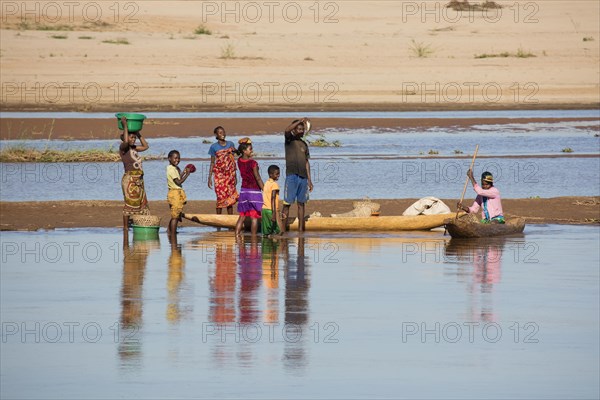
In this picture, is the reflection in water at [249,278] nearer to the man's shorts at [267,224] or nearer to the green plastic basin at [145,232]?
the man's shorts at [267,224]

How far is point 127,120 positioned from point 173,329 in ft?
19.8

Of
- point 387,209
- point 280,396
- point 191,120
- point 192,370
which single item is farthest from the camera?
point 191,120

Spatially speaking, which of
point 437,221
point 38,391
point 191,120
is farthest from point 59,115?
point 38,391

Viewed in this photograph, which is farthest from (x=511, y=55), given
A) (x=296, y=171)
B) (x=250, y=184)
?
(x=250, y=184)

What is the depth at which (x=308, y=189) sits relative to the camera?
713 inches

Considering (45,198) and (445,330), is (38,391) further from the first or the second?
(45,198)

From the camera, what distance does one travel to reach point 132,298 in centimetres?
1272

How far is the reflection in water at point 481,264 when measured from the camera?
12.2m

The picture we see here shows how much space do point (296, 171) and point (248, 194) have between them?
72 centimetres

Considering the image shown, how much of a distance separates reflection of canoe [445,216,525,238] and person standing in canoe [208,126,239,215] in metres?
3.01

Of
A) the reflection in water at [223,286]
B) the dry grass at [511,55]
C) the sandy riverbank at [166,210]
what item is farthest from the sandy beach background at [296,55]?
the reflection in water at [223,286]

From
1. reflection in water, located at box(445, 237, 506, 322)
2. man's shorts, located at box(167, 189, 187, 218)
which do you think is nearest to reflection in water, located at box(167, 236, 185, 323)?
man's shorts, located at box(167, 189, 187, 218)

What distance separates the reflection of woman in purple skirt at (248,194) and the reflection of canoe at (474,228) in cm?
243

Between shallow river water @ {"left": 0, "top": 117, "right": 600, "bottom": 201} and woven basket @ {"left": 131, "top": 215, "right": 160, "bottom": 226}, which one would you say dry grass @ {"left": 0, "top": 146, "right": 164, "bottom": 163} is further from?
woven basket @ {"left": 131, "top": 215, "right": 160, "bottom": 226}
